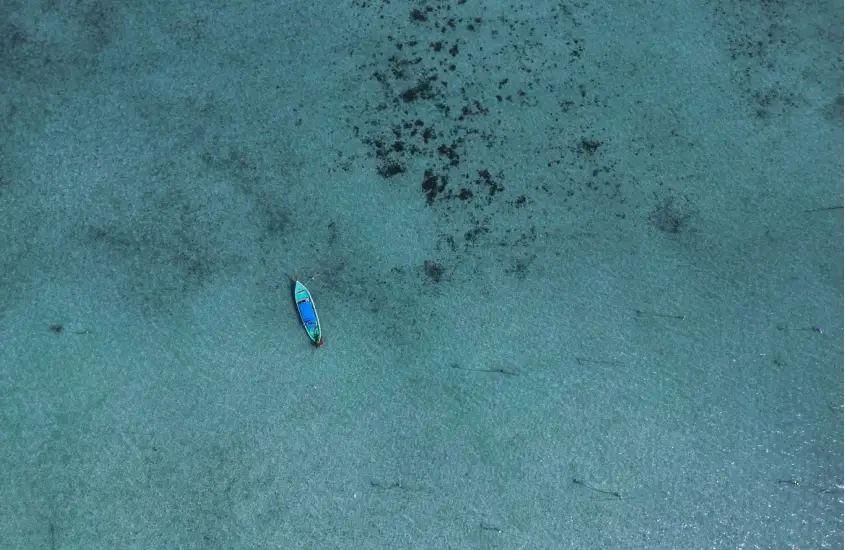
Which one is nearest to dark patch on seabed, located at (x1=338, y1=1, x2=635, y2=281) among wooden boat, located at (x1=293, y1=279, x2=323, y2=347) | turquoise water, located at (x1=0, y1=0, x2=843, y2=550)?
turquoise water, located at (x1=0, y1=0, x2=843, y2=550)

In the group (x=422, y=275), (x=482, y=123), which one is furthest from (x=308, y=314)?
(x=482, y=123)

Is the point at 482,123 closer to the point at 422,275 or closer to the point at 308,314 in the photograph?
the point at 422,275

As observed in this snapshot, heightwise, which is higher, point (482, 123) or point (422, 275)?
point (482, 123)

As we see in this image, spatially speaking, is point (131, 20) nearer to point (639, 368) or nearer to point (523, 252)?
point (523, 252)

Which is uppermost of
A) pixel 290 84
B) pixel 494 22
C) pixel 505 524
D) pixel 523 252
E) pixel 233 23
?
pixel 494 22

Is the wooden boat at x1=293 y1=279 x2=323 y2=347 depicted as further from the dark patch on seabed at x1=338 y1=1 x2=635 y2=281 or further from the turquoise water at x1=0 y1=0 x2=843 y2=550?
the dark patch on seabed at x1=338 y1=1 x2=635 y2=281

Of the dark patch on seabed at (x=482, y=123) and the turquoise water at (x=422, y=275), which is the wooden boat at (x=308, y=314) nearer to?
the turquoise water at (x=422, y=275)

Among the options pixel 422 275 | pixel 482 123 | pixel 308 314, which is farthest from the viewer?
pixel 482 123

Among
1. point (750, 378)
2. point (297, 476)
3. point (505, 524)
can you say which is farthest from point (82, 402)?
point (750, 378)

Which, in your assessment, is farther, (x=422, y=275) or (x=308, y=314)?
(x=422, y=275)
